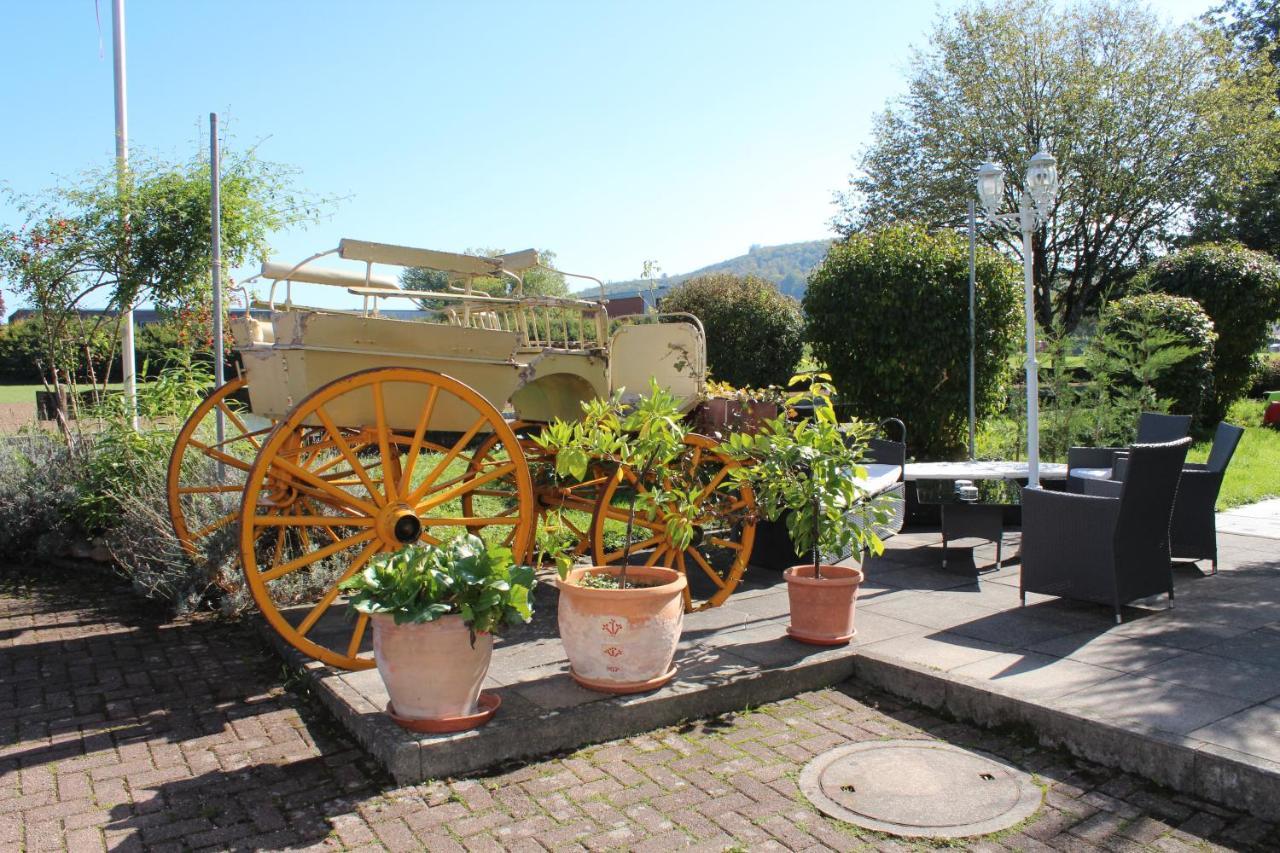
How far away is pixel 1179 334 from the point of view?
37.4 feet

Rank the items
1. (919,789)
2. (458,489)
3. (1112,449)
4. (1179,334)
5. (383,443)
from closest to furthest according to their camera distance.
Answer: (919,789) < (383,443) < (458,489) < (1112,449) < (1179,334)

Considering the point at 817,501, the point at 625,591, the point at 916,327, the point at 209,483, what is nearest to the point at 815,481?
the point at 817,501

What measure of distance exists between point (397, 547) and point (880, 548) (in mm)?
2198

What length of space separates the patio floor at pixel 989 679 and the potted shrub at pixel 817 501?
0.17 metres

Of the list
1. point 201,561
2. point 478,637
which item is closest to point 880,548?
point 478,637

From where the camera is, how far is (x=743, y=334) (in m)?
13.8

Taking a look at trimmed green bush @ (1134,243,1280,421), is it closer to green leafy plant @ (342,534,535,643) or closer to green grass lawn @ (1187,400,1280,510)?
green grass lawn @ (1187,400,1280,510)

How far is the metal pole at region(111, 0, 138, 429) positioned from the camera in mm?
7016

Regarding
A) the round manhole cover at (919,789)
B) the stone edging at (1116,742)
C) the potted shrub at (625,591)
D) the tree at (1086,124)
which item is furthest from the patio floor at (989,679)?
the tree at (1086,124)

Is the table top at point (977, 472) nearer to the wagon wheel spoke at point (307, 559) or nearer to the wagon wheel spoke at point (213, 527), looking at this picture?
the wagon wheel spoke at point (307, 559)

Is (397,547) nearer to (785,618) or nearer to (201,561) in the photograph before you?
(201,561)

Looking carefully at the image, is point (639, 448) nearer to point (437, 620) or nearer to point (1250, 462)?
point (437, 620)

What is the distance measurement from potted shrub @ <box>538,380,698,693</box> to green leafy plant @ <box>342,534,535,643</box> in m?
0.44

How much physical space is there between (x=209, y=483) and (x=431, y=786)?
389 centimetres
